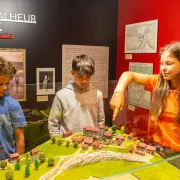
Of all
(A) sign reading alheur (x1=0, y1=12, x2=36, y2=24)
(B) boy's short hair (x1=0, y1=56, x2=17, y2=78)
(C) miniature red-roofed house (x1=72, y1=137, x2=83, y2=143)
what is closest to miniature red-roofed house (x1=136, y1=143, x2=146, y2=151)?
(C) miniature red-roofed house (x1=72, y1=137, x2=83, y2=143)

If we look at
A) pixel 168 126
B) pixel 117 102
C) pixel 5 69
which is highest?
pixel 5 69

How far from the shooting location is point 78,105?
163 cm

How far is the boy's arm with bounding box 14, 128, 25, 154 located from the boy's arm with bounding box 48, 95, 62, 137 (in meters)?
0.19

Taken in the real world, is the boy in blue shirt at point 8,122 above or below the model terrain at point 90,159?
above

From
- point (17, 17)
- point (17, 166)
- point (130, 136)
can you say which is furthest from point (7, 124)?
point (17, 17)

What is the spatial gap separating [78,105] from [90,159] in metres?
0.39

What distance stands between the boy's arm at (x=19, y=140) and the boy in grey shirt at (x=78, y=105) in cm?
19

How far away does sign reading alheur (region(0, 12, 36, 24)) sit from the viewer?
2375 millimetres

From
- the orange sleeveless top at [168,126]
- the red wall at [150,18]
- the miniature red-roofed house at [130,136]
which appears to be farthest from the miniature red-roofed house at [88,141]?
the red wall at [150,18]

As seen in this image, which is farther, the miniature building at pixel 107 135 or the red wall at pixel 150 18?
the red wall at pixel 150 18

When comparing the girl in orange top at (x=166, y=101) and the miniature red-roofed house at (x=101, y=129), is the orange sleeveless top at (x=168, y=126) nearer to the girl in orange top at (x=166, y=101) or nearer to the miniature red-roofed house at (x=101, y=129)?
the girl in orange top at (x=166, y=101)

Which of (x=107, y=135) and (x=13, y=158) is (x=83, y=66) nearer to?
(x=107, y=135)

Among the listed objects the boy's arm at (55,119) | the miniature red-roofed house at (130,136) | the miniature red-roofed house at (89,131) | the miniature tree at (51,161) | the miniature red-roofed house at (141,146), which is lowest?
the miniature tree at (51,161)

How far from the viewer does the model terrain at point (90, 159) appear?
1.12 metres
